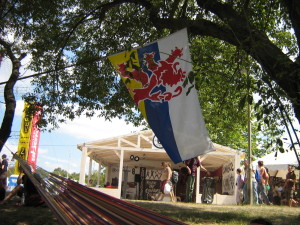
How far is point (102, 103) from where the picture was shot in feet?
33.1

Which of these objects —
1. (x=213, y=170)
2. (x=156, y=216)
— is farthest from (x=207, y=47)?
(x=213, y=170)

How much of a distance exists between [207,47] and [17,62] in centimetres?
458

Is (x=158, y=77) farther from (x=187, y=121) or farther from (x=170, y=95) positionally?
(x=187, y=121)

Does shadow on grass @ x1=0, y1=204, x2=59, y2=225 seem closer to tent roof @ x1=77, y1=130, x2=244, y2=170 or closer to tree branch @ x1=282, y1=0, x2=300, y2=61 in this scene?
tree branch @ x1=282, y1=0, x2=300, y2=61

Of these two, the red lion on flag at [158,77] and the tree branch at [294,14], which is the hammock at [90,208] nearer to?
the red lion on flag at [158,77]

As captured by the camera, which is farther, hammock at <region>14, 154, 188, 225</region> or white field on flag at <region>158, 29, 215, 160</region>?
white field on flag at <region>158, 29, 215, 160</region>

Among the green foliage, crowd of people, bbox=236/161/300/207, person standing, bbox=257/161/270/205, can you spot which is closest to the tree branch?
the green foliage

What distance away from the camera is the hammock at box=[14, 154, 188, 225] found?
8.50 feet

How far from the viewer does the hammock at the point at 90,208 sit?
259 cm

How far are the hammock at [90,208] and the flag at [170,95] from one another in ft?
4.81

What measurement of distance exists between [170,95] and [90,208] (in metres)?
2.42

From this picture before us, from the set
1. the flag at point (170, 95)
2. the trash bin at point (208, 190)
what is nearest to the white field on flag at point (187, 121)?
the flag at point (170, 95)

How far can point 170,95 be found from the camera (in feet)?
16.7

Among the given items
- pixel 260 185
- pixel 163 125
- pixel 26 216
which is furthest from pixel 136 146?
pixel 163 125
